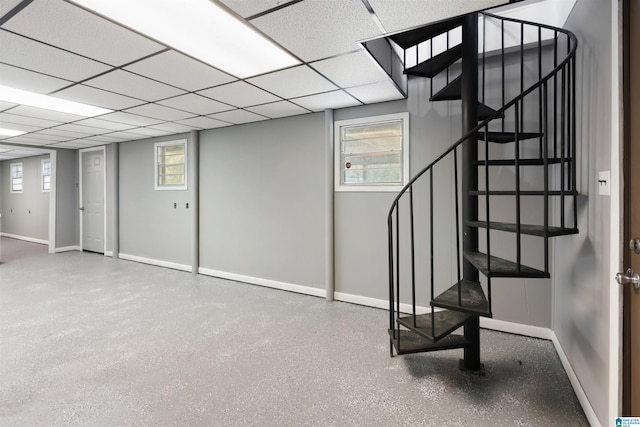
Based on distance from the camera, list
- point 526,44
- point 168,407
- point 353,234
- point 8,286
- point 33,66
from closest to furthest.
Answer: point 168,407, point 33,66, point 526,44, point 353,234, point 8,286

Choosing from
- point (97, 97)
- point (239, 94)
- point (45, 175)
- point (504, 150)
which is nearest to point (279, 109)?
point (239, 94)

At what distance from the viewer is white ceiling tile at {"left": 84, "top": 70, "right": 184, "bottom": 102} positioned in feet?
9.11

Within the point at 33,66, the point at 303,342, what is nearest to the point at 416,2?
the point at 303,342

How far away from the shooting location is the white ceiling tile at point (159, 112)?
3749 mm

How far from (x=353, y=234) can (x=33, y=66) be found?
347 cm

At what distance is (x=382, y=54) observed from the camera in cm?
264

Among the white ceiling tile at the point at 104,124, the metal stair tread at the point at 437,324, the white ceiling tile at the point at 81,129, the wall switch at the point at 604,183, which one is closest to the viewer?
the wall switch at the point at 604,183

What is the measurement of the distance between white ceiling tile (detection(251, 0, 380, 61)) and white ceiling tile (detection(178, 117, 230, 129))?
8.23ft

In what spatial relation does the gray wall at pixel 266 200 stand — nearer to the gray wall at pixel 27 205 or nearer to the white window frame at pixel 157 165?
the white window frame at pixel 157 165

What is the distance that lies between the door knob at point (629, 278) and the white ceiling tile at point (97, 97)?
14.4 feet

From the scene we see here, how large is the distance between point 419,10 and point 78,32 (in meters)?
2.25

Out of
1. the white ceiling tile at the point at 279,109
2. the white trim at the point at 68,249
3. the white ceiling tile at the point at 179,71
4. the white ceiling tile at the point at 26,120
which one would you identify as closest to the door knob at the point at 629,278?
the white ceiling tile at the point at 179,71

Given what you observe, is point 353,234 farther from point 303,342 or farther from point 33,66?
point 33,66

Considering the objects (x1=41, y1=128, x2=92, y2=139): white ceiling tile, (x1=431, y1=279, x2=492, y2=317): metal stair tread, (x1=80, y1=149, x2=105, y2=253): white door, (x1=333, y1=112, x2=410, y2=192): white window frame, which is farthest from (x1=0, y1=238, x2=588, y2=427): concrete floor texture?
(x1=80, y1=149, x2=105, y2=253): white door
